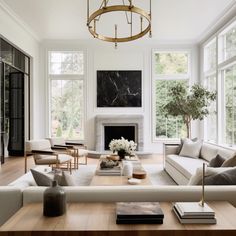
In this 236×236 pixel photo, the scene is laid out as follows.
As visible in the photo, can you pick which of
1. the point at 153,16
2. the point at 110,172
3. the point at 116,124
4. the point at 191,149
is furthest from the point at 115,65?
the point at 110,172

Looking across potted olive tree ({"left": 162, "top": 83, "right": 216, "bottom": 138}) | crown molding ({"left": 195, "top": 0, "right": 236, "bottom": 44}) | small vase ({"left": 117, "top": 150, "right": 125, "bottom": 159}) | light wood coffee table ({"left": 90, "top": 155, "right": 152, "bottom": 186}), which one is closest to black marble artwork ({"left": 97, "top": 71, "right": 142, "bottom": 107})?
potted olive tree ({"left": 162, "top": 83, "right": 216, "bottom": 138})

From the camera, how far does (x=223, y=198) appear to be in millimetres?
1826

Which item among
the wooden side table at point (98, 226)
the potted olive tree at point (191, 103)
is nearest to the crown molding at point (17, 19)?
the potted olive tree at point (191, 103)

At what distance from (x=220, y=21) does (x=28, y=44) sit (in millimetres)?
5114

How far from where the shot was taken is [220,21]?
6559 millimetres

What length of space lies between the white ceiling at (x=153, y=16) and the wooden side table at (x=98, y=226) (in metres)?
5.02

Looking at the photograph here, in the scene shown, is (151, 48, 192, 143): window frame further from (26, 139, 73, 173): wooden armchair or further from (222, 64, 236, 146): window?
(26, 139, 73, 173): wooden armchair

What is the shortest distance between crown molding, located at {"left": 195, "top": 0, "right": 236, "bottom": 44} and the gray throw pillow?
4742 millimetres

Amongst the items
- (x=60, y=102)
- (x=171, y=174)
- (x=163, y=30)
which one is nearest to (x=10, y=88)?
(x=60, y=102)

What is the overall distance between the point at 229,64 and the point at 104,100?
12.5ft

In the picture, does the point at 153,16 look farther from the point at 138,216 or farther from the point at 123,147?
the point at 138,216

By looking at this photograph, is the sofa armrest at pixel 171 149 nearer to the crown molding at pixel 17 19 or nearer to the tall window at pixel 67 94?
the tall window at pixel 67 94

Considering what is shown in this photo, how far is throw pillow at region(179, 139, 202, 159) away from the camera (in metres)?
5.26

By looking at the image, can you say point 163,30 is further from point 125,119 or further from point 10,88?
point 10,88
